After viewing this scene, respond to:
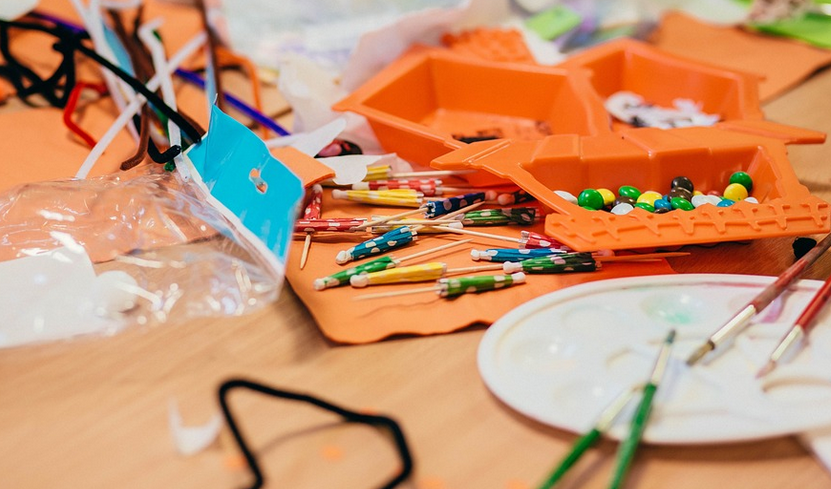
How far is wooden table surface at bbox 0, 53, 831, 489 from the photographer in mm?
516

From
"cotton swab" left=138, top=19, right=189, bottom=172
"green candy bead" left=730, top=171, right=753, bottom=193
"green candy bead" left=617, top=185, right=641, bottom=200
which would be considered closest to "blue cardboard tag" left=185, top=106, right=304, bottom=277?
"cotton swab" left=138, top=19, right=189, bottom=172

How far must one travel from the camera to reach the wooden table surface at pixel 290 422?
516 millimetres

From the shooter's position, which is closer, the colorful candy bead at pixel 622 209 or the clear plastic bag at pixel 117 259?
the clear plastic bag at pixel 117 259

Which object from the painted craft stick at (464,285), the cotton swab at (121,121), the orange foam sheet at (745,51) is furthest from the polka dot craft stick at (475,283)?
the orange foam sheet at (745,51)

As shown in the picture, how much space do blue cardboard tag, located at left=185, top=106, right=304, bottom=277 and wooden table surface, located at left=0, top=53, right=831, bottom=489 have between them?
80mm

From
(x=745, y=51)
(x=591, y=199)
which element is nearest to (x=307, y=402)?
(x=591, y=199)

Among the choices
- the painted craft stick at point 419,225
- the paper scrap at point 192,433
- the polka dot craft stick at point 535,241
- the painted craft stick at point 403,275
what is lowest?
the paper scrap at point 192,433

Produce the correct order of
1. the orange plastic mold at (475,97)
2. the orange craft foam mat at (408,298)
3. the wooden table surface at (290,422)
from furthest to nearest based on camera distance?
1. the orange plastic mold at (475,97)
2. the orange craft foam mat at (408,298)
3. the wooden table surface at (290,422)

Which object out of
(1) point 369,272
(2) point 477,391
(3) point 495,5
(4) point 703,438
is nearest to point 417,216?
(1) point 369,272

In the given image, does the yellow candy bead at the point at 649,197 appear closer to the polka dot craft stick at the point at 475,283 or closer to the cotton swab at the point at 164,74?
the polka dot craft stick at the point at 475,283

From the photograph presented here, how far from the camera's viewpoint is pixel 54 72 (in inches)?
38.7

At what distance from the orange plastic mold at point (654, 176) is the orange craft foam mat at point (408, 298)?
0.18ft

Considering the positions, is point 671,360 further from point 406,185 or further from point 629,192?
point 406,185

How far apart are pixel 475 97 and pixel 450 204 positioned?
276mm
